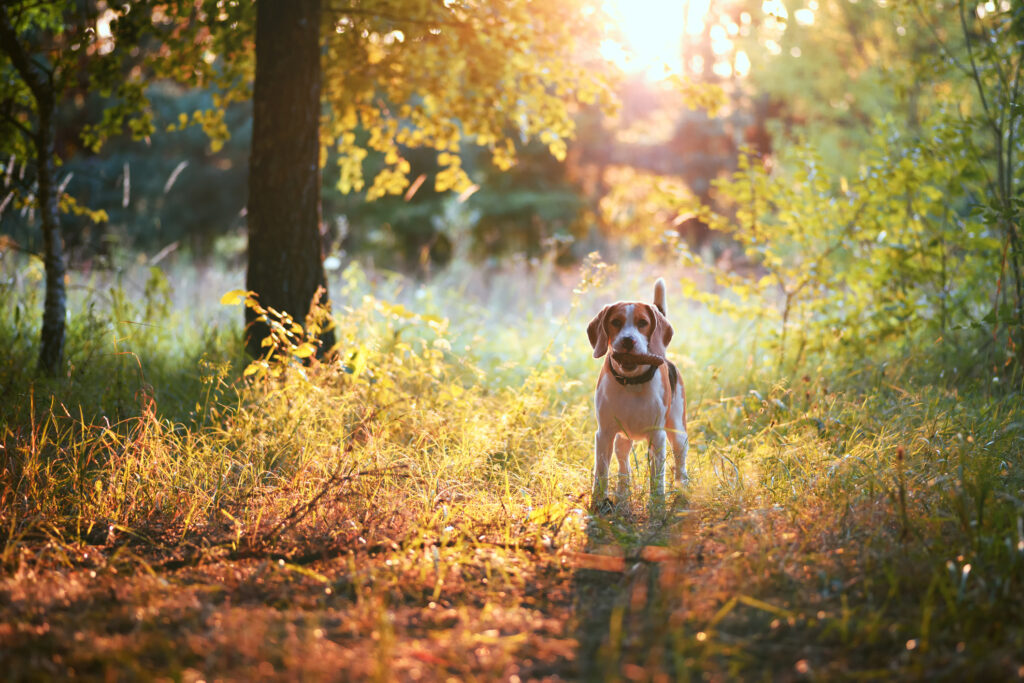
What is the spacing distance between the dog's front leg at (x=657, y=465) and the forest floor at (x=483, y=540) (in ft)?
0.24

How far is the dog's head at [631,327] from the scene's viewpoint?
12.2 feet

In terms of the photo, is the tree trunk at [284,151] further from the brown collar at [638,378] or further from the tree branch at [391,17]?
the brown collar at [638,378]

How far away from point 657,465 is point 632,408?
1.00 feet

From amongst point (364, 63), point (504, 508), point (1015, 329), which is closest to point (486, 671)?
point (504, 508)

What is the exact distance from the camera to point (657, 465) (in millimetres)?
3748

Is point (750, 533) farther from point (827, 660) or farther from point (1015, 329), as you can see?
point (1015, 329)

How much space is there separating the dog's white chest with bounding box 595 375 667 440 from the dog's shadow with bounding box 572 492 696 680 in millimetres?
353

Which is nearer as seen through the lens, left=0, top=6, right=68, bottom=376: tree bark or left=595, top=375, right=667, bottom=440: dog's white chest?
left=595, top=375, right=667, bottom=440: dog's white chest

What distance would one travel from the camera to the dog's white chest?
373cm

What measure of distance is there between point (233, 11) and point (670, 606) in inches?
195

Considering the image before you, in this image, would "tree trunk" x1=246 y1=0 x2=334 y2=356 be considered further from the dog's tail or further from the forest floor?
the dog's tail

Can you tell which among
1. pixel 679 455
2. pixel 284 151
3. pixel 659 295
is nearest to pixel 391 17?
pixel 284 151

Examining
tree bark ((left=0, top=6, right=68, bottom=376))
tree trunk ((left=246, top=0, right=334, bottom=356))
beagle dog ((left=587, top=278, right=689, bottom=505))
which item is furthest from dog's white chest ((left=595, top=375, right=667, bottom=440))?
tree bark ((left=0, top=6, right=68, bottom=376))

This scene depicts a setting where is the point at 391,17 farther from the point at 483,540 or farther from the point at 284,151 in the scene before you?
the point at 483,540
